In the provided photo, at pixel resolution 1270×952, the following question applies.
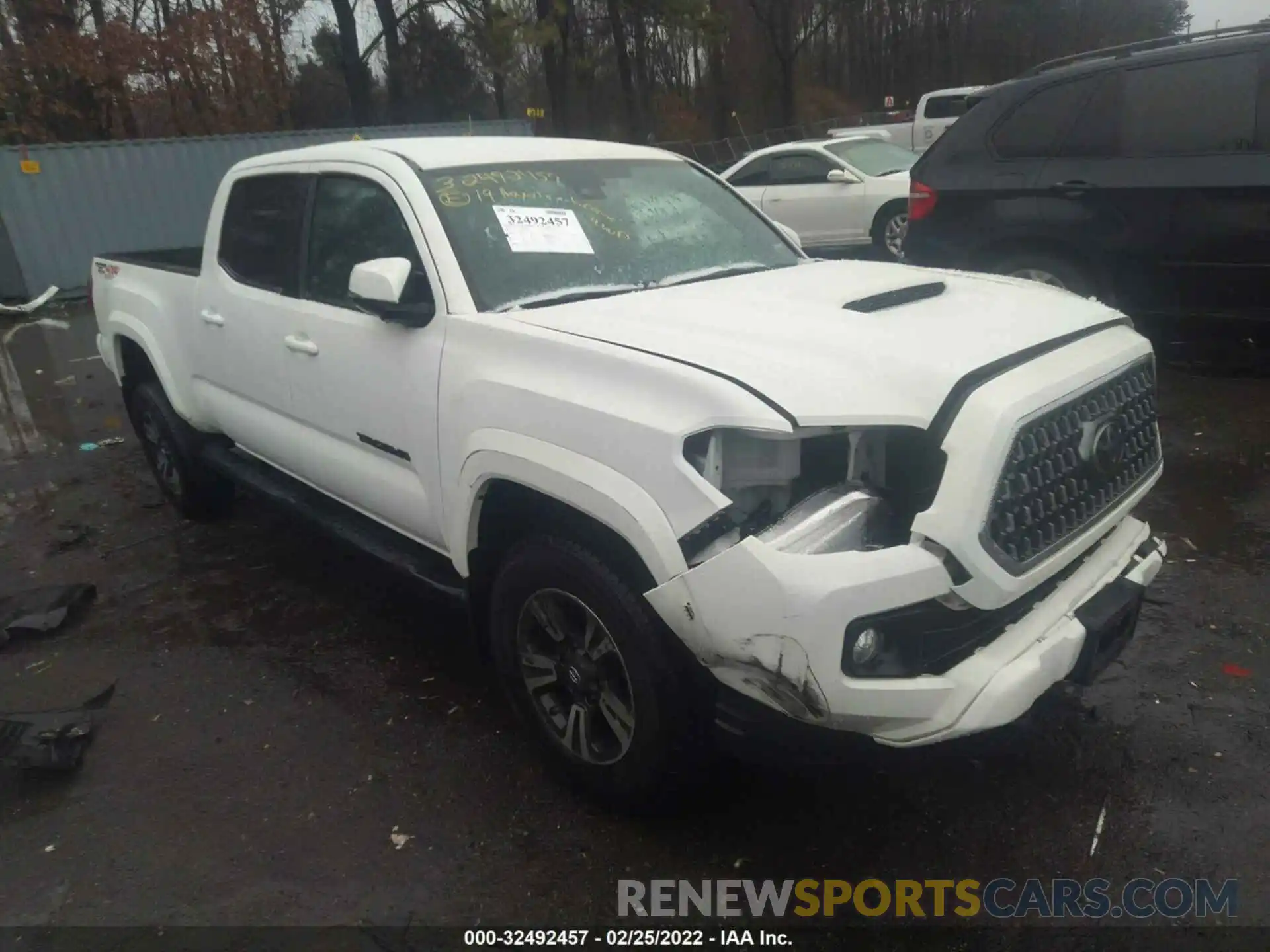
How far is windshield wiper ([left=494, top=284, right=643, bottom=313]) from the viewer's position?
9.55 ft

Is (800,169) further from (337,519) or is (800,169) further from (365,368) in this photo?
(365,368)

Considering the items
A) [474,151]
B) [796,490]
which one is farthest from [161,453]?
[796,490]

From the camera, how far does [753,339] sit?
2.43m

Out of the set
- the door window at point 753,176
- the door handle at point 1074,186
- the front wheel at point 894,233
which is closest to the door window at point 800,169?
the door window at point 753,176

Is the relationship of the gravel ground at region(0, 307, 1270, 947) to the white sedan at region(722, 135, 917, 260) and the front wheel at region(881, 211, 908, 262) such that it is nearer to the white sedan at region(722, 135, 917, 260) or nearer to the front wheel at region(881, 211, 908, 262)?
the front wheel at region(881, 211, 908, 262)

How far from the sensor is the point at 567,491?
2.37 meters

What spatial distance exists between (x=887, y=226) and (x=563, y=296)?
8.54 metres

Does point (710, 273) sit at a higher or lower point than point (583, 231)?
lower

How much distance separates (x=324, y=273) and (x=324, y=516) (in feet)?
3.07

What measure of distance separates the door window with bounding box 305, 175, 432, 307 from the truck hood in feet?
1.95

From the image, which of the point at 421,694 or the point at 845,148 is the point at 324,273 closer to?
the point at 421,694

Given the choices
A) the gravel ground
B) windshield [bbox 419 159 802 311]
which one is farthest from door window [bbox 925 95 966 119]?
windshield [bbox 419 159 802 311]

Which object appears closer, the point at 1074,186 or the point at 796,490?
the point at 796,490

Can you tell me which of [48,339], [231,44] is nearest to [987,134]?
[48,339]
